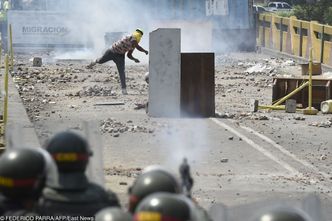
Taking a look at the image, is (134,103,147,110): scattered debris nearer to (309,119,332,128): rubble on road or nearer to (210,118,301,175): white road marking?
(210,118,301,175): white road marking

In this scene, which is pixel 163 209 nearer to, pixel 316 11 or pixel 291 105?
pixel 291 105

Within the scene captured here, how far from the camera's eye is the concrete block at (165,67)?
16953mm

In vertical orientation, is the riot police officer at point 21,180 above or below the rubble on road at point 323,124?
above

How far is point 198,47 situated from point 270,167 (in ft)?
76.5

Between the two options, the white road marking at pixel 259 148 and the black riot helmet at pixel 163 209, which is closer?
the black riot helmet at pixel 163 209

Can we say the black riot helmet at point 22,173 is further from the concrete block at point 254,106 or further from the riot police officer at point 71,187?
the concrete block at point 254,106

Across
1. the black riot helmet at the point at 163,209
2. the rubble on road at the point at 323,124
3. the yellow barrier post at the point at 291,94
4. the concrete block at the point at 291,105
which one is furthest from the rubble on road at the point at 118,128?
the black riot helmet at the point at 163,209

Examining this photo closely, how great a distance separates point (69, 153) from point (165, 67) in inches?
466

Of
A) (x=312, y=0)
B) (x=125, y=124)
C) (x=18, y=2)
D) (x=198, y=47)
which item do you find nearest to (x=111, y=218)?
(x=125, y=124)

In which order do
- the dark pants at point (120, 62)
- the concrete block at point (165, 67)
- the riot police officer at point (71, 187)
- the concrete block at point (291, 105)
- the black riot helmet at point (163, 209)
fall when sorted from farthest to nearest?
the dark pants at point (120, 62), the concrete block at point (291, 105), the concrete block at point (165, 67), the riot police officer at point (71, 187), the black riot helmet at point (163, 209)

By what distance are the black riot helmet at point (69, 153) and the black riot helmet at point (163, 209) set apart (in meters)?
1.29

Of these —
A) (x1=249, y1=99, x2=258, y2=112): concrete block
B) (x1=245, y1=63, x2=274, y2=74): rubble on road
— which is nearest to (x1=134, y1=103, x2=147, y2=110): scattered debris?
(x1=249, y1=99, x2=258, y2=112): concrete block

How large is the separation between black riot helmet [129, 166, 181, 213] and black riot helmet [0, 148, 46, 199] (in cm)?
50

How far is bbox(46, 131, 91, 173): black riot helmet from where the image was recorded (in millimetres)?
5320
